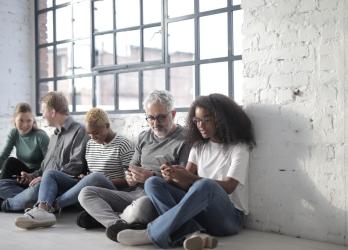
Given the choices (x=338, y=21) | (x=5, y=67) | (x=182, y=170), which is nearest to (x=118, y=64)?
(x=5, y=67)

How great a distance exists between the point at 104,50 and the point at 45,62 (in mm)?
1117

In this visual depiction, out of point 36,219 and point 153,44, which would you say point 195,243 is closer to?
point 36,219

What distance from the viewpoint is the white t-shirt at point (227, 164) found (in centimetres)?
314

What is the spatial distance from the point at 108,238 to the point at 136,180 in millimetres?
442

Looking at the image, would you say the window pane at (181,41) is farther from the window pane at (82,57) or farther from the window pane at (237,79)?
the window pane at (82,57)

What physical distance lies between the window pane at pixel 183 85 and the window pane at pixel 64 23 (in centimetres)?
162

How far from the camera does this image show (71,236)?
329 centimetres

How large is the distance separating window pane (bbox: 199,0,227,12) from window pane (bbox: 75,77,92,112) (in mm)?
1630

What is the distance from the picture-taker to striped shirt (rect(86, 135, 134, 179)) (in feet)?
12.8

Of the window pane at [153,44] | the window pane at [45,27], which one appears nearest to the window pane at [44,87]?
the window pane at [45,27]

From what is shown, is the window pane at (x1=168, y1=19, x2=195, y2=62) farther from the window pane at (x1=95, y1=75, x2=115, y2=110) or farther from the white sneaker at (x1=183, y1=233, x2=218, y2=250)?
the white sneaker at (x1=183, y1=233, x2=218, y2=250)

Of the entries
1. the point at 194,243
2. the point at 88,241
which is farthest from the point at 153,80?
the point at 194,243

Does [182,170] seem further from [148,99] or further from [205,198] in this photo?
[148,99]

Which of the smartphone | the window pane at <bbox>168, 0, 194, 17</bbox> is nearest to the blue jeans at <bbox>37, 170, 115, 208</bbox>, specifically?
the smartphone
